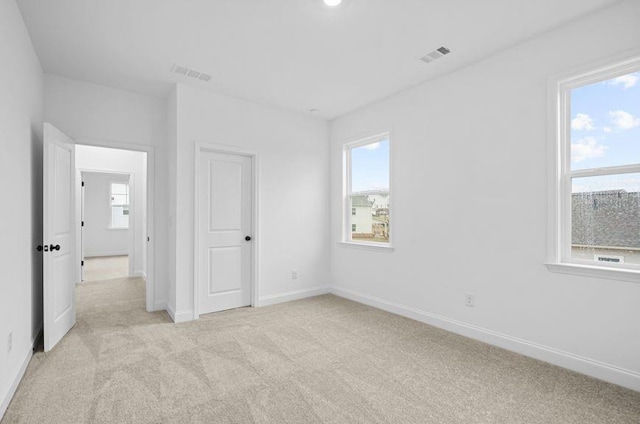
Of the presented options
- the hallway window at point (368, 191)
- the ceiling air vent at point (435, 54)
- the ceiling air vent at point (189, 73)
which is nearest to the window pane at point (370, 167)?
the hallway window at point (368, 191)

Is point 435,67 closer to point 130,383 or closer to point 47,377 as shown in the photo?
point 130,383

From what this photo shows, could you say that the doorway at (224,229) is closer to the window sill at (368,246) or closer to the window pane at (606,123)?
the window sill at (368,246)

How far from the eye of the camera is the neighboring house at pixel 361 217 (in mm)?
4535

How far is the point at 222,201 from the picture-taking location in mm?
4082

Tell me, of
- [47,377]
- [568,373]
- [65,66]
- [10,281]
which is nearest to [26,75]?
[65,66]

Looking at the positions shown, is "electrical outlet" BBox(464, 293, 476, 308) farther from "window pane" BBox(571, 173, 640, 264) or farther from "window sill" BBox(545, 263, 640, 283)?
"window pane" BBox(571, 173, 640, 264)

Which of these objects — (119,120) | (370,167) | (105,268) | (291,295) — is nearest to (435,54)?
(370,167)

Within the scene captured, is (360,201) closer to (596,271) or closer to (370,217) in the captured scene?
(370,217)

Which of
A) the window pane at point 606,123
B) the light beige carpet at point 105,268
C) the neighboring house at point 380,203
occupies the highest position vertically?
the window pane at point 606,123

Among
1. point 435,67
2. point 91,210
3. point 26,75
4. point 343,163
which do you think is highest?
point 435,67

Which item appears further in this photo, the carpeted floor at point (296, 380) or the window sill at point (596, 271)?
the window sill at point (596, 271)

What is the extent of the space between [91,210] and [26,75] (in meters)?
7.94

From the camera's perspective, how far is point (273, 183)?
446cm

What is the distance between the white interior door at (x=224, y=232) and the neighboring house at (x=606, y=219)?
3564mm
